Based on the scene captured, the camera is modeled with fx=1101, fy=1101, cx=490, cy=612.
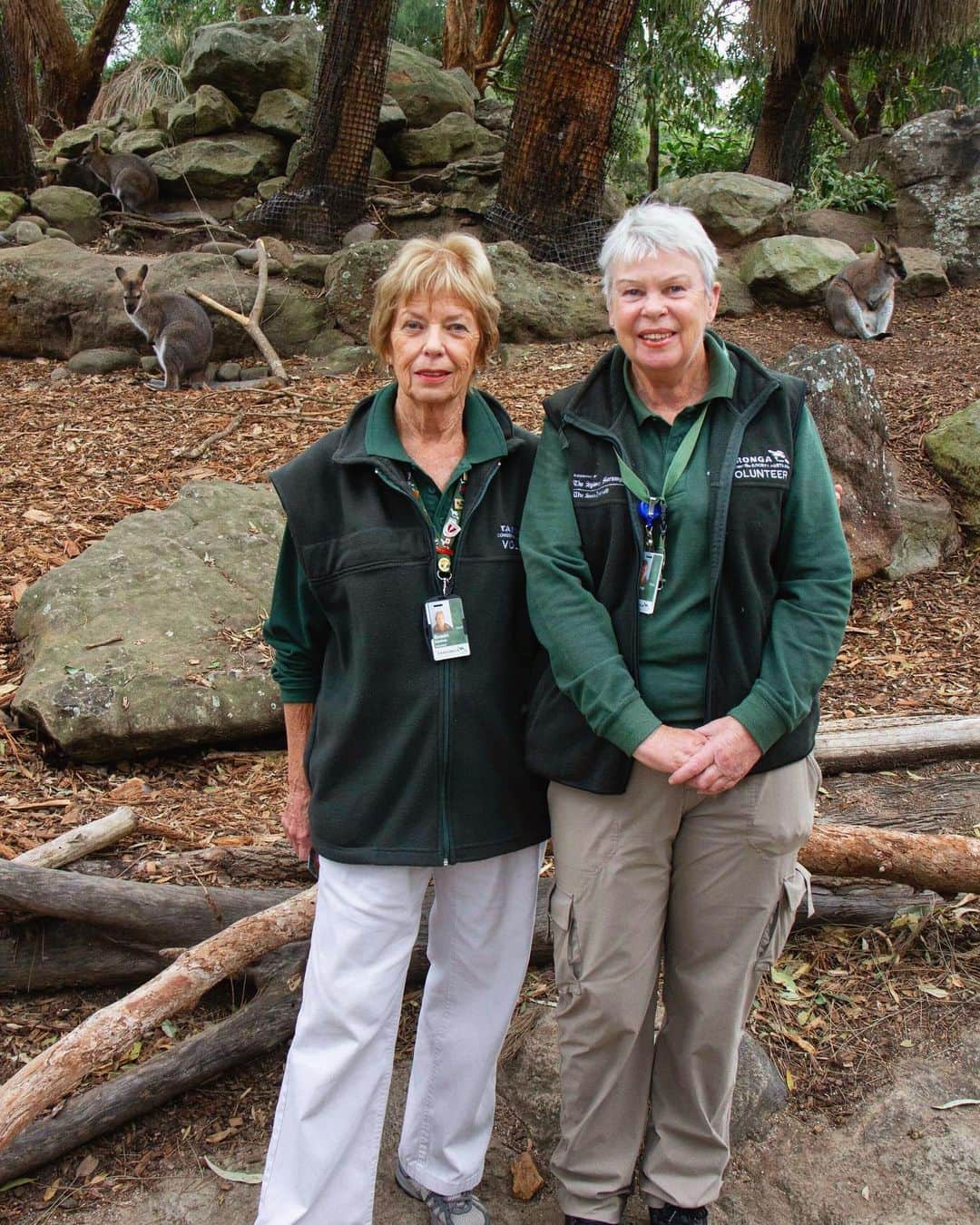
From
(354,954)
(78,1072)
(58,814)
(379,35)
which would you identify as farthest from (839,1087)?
(379,35)

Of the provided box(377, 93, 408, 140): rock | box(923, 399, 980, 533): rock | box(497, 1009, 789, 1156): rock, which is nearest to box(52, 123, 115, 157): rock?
box(377, 93, 408, 140): rock

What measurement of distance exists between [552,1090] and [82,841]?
164cm

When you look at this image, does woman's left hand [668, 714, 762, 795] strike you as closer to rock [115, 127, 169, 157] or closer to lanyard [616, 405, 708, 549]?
lanyard [616, 405, 708, 549]

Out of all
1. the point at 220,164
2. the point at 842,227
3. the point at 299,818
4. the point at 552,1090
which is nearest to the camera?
the point at 299,818

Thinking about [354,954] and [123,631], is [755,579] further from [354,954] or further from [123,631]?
[123,631]

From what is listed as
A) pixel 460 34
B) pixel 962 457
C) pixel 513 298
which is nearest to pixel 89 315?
pixel 513 298

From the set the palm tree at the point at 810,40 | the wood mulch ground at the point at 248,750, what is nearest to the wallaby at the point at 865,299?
the wood mulch ground at the point at 248,750

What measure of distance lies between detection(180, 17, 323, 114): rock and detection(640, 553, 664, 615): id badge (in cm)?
1283

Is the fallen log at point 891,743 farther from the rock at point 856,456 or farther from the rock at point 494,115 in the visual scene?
the rock at point 494,115

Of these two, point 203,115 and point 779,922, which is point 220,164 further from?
point 779,922

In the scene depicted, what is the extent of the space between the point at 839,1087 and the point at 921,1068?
10.6 inches

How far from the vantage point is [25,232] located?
35.2 ft

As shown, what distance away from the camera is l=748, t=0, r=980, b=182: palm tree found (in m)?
12.0

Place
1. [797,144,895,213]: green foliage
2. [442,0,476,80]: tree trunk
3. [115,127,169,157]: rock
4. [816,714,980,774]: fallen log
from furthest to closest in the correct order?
[442,0,476,80]: tree trunk < [115,127,169,157]: rock < [797,144,895,213]: green foliage < [816,714,980,774]: fallen log
